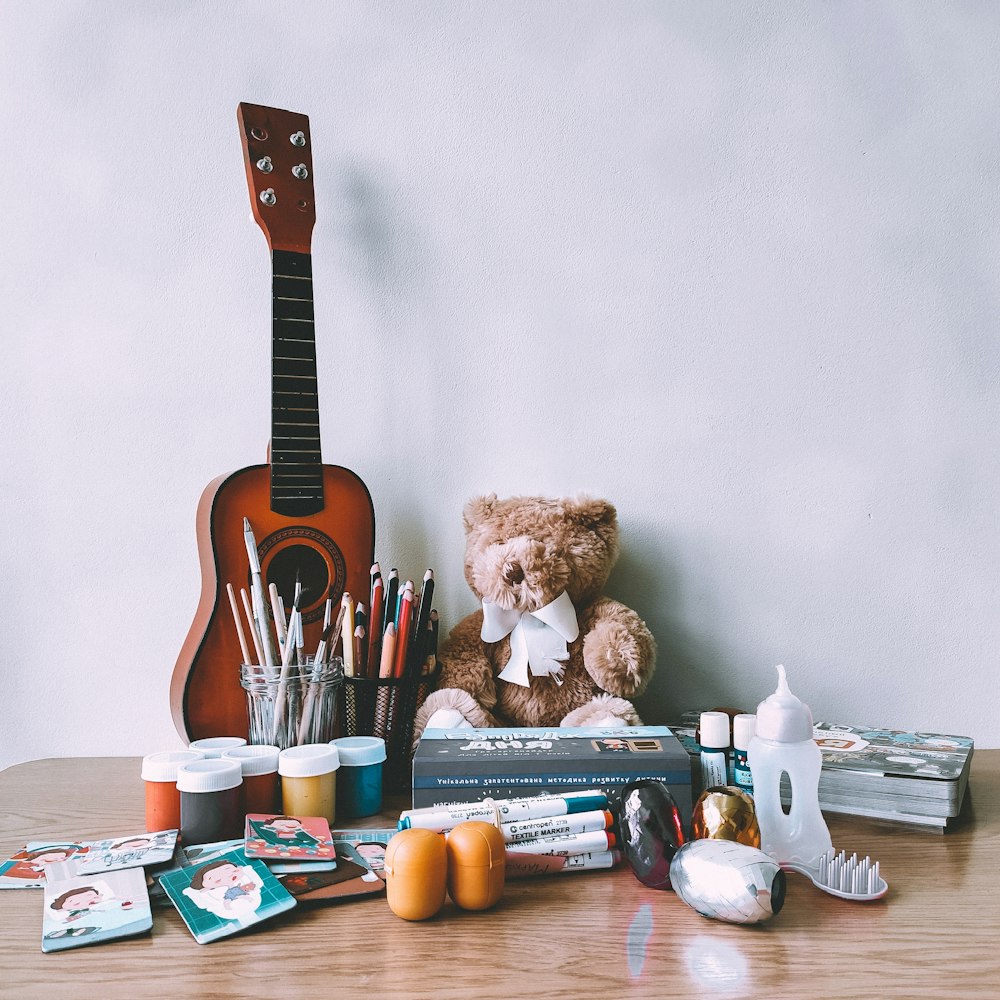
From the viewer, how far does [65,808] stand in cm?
83

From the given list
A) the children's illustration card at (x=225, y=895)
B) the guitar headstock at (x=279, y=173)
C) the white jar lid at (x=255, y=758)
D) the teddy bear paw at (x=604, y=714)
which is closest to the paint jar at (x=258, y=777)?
the white jar lid at (x=255, y=758)

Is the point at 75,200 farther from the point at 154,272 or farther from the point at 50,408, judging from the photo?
the point at 50,408

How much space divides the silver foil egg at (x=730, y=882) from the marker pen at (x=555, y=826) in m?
0.08

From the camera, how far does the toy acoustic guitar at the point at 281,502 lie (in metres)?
0.89

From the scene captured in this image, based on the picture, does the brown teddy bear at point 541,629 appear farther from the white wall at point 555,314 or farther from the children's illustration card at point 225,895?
the children's illustration card at point 225,895

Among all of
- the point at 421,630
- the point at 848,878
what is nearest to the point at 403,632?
the point at 421,630

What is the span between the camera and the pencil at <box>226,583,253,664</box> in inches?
34.2

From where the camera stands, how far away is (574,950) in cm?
54

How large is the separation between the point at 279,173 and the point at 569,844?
0.78m

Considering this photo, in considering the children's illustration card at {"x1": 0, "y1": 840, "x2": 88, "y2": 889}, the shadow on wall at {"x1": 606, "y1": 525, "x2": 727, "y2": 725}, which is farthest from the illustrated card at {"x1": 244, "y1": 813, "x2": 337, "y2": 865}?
the shadow on wall at {"x1": 606, "y1": 525, "x2": 727, "y2": 725}

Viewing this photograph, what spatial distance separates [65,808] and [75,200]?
0.72 metres

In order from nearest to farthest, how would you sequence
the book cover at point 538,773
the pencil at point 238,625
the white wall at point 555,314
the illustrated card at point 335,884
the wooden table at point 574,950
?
the wooden table at point 574,950 < the illustrated card at point 335,884 < the book cover at point 538,773 < the pencil at point 238,625 < the white wall at point 555,314

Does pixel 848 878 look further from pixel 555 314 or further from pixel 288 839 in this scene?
pixel 555 314

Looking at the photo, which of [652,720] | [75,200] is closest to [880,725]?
[652,720]
